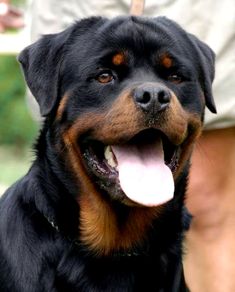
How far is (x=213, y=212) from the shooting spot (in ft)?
16.0

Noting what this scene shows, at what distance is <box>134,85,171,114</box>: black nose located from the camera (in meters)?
3.74

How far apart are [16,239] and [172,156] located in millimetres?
726

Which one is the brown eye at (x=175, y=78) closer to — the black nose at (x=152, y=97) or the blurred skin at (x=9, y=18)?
the black nose at (x=152, y=97)

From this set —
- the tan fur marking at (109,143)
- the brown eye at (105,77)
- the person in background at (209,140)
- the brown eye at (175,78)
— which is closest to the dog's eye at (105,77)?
the brown eye at (105,77)

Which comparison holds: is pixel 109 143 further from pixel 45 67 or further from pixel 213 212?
pixel 213 212

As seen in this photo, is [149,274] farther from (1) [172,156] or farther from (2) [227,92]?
(2) [227,92]

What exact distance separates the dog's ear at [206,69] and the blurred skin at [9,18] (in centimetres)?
203

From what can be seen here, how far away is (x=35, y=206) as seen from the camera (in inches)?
159

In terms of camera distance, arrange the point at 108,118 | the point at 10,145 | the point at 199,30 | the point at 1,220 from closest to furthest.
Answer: the point at 108,118
the point at 1,220
the point at 199,30
the point at 10,145

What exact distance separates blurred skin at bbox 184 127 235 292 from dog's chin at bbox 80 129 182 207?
783 mm

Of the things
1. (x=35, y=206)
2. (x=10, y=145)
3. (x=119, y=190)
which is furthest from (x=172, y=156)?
(x=10, y=145)

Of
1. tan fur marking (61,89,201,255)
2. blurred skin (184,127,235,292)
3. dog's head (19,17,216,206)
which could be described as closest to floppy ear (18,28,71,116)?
dog's head (19,17,216,206)

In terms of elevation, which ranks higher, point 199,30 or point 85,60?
point 85,60

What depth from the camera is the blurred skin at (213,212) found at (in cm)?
479
